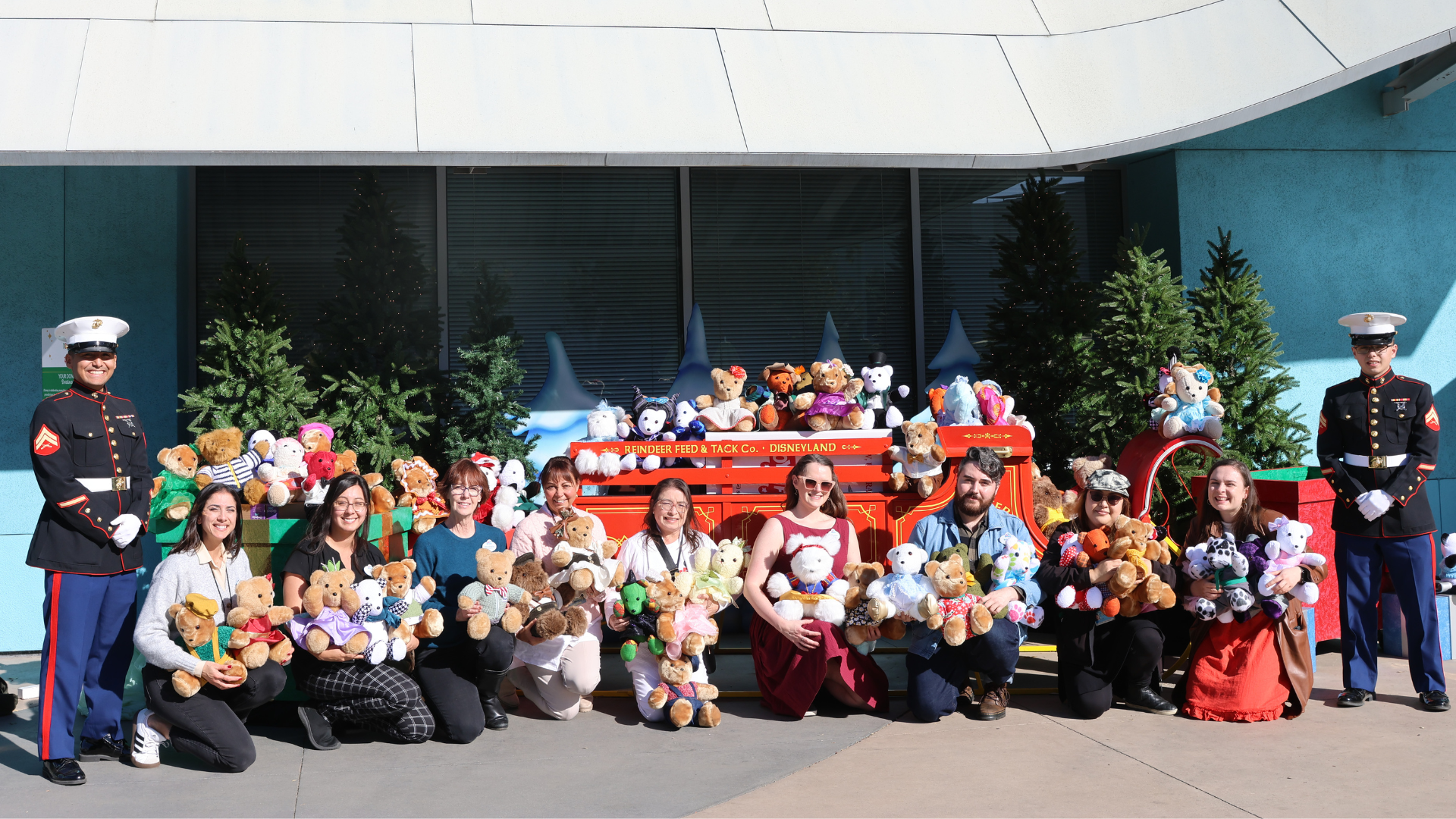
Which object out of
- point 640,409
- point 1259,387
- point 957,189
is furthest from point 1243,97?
point 640,409

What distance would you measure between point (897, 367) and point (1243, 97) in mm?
3807

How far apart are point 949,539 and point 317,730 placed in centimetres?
334

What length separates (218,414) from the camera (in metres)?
8.22

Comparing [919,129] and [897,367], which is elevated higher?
[919,129]

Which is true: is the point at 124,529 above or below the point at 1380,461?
below

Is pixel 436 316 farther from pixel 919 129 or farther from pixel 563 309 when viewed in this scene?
pixel 919 129

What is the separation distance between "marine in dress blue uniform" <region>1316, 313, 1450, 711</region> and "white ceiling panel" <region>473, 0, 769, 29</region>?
4.80 metres

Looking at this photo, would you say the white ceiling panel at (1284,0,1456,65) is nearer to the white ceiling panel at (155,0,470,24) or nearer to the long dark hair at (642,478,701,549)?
the long dark hair at (642,478,701,549)

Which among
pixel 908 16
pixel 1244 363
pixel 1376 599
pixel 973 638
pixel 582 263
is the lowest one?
pixel 973 638

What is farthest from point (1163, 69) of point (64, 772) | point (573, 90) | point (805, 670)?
point (64, 772)

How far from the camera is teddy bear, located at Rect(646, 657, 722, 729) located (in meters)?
6.14

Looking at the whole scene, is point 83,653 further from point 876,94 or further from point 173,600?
point 876,94

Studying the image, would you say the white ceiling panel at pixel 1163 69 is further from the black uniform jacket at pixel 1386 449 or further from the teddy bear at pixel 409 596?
the teddy bear at pixel 409 596

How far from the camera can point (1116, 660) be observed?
6277 mm
